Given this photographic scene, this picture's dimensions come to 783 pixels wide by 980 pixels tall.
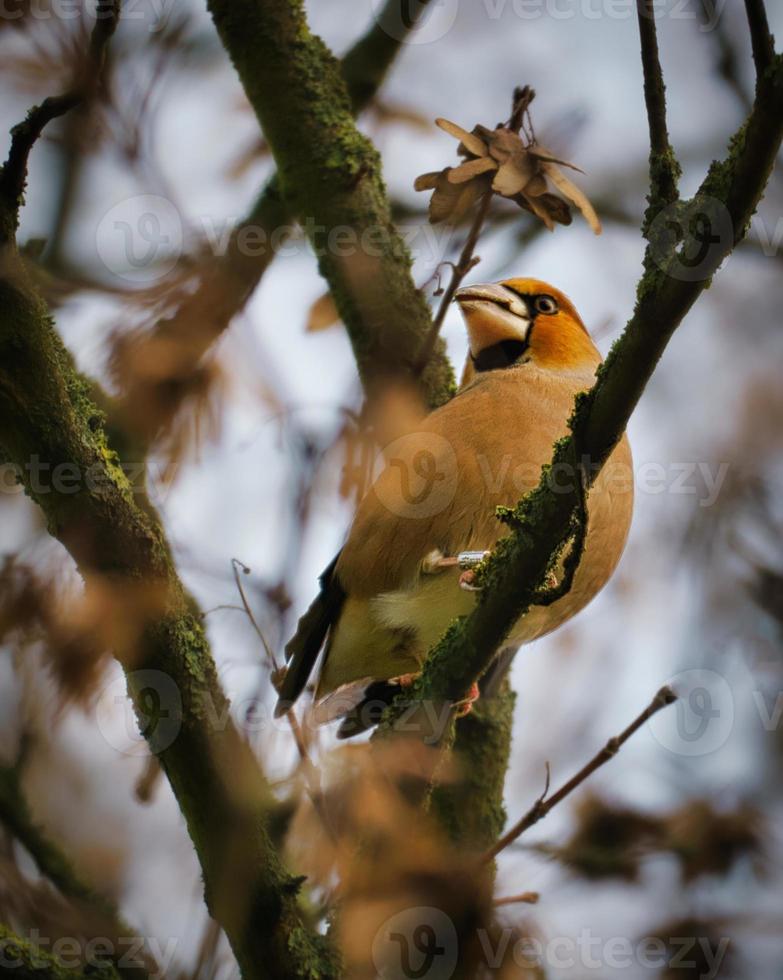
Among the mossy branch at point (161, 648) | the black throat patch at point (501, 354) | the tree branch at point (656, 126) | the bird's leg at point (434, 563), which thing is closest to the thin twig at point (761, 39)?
the tree branch at point (656, 126)

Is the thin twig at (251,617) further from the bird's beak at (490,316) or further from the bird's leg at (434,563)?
the bird's beak at (490,316)

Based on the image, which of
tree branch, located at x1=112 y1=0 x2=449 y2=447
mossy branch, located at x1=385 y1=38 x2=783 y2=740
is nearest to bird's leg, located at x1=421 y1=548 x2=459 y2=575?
mossy branch, located at x1=385 y1=38 x2=783 y2=740

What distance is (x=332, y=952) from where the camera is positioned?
112 inches

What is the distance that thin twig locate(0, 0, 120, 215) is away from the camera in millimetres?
2172

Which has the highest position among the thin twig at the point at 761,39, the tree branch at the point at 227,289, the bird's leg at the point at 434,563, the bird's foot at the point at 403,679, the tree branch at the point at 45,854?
the tree branch at the point at 227,289

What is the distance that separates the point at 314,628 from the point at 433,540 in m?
0.65

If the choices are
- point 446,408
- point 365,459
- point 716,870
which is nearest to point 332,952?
point 716,870

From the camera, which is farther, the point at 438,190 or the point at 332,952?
the point at 438,190

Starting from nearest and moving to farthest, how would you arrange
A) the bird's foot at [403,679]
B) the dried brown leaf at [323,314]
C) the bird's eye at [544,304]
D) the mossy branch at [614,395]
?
the mossy branch at [614,395] < the bird's foot at [403,679] < the dried brown leaf at [323,314] < the bird's eye at [544,304]

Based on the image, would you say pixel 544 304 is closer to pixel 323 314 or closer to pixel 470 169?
pixel 323 314

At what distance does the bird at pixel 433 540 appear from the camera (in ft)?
11.5

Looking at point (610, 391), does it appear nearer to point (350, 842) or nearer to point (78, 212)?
point (350, 842)

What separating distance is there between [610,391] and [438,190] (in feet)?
4.37

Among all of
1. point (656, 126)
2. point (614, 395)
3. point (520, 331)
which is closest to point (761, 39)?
point (656, 126)
